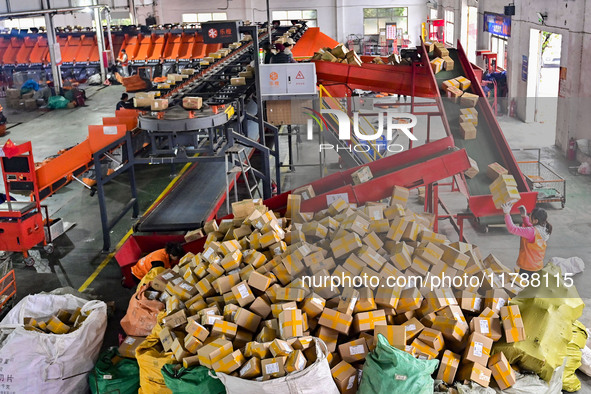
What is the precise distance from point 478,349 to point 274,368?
5.63ft

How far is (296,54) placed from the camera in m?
14.8

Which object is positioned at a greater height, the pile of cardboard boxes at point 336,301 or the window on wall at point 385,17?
the window on wall at point 385,17

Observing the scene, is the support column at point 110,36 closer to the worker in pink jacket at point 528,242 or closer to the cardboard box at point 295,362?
the worker in pink jacket at point 528,242

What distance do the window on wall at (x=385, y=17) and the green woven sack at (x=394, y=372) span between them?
26.2 metres

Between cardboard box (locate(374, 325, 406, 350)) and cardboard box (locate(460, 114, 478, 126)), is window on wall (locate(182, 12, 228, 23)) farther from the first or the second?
cardboard box (locate(374, 325, 406, 350))

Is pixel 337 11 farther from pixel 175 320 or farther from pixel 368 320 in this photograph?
pixel 368 320

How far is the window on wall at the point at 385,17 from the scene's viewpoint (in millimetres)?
29578

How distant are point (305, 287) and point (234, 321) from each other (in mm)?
719

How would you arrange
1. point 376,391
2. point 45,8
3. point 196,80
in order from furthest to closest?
point 45,8 → point 196,80 → point 376,391

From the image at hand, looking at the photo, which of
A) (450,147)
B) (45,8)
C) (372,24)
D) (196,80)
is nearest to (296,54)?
(196,80)

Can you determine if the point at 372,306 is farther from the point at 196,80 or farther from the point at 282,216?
the point at 196,80

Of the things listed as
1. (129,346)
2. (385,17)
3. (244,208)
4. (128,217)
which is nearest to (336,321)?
(129,346)

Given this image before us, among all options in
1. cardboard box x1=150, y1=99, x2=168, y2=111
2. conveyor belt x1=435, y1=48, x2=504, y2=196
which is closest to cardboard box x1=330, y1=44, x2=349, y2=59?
conveyor belt x1=435, y1=48, x2=504, y2=196

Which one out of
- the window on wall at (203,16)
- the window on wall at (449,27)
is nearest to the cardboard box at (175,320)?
the window on wall at (449,27)
